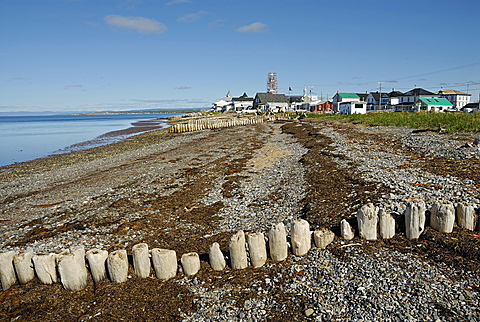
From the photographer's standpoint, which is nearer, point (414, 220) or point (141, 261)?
point (141, 261)

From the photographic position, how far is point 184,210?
9875 mm

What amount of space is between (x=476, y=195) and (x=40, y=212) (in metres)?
13.1

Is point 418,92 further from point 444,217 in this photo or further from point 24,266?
point 24,266

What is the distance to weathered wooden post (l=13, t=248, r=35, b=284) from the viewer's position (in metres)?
5.59

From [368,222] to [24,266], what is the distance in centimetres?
617

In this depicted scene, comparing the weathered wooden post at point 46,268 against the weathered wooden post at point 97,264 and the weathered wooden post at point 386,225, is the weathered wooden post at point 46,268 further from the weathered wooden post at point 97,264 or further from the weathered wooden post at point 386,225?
the weathered wooden post at point 386,225

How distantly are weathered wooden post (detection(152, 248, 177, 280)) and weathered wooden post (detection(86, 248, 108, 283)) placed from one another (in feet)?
2.82

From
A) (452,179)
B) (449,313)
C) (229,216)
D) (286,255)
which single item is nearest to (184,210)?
(229,216)

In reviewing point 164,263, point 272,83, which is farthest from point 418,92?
point 164,263

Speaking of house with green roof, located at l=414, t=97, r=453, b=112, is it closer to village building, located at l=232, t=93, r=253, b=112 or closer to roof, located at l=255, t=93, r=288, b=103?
roof, located at l=255, t=93, r=288, b=103

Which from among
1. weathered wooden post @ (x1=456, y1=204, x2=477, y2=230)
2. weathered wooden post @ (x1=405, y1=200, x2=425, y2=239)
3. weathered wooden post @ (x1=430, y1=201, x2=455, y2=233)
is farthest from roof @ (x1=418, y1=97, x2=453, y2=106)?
weathered wooden post @ (x1=405, y1=200, x2=425, y2=239)

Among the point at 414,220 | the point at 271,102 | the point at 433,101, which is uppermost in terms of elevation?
the point at 271,102

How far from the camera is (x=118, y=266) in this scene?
551 cm

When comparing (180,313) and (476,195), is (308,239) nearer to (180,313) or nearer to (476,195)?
(180,313)
